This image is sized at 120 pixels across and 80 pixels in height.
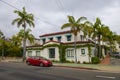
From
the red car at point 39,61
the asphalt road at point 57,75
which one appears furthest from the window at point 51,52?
the asphalt road at point 57,75

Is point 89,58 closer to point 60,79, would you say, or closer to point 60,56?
point 60,56

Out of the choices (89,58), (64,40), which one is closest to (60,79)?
(89,58)


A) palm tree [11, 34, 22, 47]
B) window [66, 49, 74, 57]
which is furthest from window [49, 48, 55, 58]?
palm tree [11, 34, 22, 47]

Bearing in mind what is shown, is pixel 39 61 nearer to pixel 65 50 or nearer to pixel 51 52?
pixel 65 50

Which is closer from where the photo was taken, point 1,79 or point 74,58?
point 1,79

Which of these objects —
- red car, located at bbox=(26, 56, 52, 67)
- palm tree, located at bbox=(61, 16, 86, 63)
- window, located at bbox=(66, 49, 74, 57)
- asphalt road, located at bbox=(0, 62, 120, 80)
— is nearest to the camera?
asphalt road, located at bbox=(0, 62, 120, 80)

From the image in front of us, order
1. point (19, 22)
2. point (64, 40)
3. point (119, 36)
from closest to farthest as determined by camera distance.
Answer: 1. point (19, 22)
2. point (64, 40)
3. point (119, 36)

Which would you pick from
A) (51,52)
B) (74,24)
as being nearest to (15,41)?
(51,52)

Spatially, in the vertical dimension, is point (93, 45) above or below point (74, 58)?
above

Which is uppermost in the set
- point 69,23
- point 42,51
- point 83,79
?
point 69,23

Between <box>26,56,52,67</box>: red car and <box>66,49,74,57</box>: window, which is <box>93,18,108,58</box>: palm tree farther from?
<box>26,56,52,67</box>: red car

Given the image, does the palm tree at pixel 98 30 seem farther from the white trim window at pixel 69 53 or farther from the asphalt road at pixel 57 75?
the asphalt road at pixel 57 75

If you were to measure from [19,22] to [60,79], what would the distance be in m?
27.2

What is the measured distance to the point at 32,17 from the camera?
4094 centimetres
